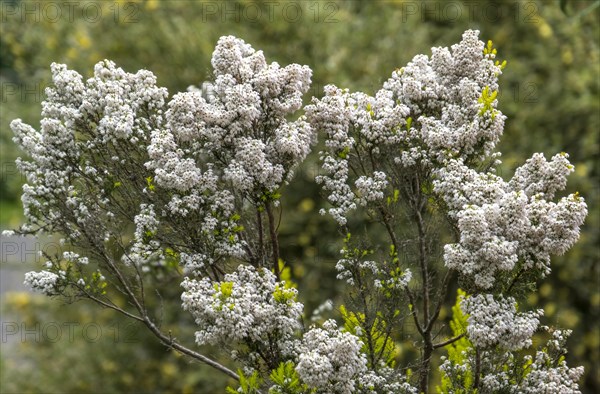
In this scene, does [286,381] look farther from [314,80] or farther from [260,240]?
[314,80]

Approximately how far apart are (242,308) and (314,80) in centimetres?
521

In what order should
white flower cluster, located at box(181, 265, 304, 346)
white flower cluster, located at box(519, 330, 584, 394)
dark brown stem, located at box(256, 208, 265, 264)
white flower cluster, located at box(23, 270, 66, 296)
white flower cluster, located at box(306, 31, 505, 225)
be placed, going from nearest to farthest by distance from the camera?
white flower cluster, located at box(181, 265, 304, 346) → white flower cluster, located at box(519, 330, 584, 394) → white flower cluster, located at box(306, 31, 505, 225) → white flower cluster, located at box(23, 270, 66, 296) → dark brown stem, located at box(256, 208, 265, 264)

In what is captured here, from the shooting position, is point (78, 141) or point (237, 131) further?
point (78, 141)

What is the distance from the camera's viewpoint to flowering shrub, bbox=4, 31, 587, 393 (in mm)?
3820

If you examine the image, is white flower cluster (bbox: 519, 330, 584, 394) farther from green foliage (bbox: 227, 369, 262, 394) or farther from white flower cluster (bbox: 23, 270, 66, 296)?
white flower cluster (bbox: 23, 270, 66, 296)

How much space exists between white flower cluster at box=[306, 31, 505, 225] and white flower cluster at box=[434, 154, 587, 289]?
10.4 inches

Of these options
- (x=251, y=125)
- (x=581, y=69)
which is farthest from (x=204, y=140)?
(x=581, y=69)

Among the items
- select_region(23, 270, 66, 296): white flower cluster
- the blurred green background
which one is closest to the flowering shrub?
select_region(23, 270, 66, 296): white flower cluster

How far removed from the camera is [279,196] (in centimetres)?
424

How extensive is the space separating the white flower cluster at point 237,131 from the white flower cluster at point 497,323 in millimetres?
1144

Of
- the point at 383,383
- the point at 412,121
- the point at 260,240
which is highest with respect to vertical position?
the point at 412,121

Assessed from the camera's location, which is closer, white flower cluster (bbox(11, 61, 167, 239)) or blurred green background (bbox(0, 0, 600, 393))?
white flower cluster (bbox(11, 61, 167, 239))

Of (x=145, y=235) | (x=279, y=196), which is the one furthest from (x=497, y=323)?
(x=145, y=235)

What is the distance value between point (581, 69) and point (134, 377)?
6316 mm
